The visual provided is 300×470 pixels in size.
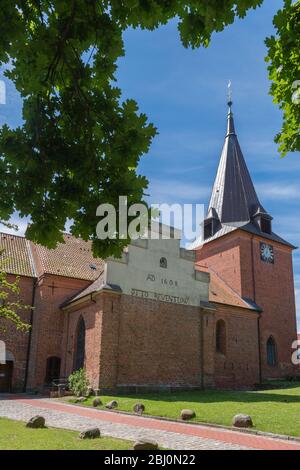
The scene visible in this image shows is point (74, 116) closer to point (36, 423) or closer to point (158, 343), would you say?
point (36, 423)

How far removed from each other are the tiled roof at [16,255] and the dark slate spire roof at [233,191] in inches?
650

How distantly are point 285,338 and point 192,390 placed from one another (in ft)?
44.1

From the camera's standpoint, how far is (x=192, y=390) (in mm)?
23734

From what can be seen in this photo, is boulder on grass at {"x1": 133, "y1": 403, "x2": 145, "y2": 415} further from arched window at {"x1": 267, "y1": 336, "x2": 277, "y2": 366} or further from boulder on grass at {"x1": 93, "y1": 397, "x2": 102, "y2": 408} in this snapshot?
arched window at {"x1": 267, "y1": 336, "x2": 277, "y2": 366}

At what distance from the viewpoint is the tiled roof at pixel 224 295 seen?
28958 mm

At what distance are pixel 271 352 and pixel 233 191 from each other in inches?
550

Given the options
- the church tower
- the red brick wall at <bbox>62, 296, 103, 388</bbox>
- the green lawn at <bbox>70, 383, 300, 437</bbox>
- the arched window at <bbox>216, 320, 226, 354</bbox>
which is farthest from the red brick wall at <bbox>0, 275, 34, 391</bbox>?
the church tower

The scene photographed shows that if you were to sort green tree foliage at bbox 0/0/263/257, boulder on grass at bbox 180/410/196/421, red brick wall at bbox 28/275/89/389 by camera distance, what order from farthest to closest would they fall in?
red brick wall at bbox 28/275/89/389
boulder on grass at bbox 180/410/196/421
green tree foliage at bbox 0/0/263/257

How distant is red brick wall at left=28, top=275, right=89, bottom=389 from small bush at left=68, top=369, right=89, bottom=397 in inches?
174

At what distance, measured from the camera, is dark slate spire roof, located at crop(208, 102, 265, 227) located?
37188mm

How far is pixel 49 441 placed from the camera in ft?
30.0

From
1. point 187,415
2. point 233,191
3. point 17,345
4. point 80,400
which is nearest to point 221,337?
point 80,400

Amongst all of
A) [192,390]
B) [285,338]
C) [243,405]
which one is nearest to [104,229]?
[243,405]
